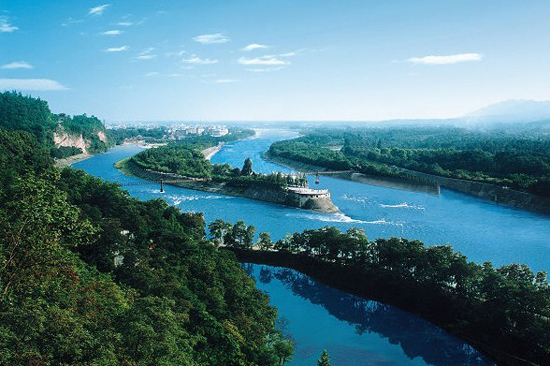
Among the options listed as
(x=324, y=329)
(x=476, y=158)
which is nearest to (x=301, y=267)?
(x=324, y=329)

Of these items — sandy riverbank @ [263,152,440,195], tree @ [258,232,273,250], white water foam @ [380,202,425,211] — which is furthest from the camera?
sandy riverbank @ [263,152,440,195]

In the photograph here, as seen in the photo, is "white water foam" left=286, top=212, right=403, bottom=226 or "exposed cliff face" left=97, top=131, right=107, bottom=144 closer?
"white water foam" left=286, top=212, right=403, bottom=226

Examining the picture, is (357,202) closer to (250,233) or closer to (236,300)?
(250,233)

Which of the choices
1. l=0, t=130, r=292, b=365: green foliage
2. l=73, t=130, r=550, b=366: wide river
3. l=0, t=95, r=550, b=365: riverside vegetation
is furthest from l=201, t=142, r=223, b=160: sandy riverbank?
l=0, t=130, r=292, b=365: green foliage

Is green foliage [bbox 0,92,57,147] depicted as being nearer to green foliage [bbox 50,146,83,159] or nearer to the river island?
green foliage [bbox 50,146,83,159]

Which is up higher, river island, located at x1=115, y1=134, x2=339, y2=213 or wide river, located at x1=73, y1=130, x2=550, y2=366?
river island, located at x1=115, y1=134, x2=339, y2=213

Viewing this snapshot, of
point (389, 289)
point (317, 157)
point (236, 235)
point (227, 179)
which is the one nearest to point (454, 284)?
point (389, 289)
